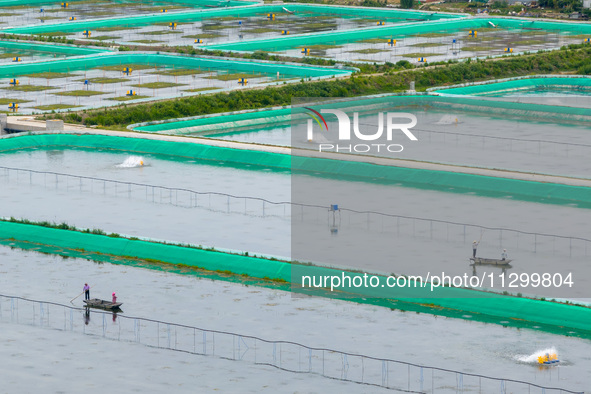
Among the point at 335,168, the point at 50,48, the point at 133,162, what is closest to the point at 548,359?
the point at 335,168

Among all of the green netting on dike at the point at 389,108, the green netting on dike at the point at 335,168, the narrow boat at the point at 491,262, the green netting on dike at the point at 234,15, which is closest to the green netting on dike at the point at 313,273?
the narrow boat at the point at 491,262

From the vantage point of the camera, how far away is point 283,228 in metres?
53.7

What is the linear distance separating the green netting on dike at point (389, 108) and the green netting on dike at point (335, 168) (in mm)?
5005

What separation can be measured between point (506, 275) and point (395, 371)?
10.0 m

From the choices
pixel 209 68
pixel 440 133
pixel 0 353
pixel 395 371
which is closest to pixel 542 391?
pixel 395 371

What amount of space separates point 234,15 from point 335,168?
78403 mm

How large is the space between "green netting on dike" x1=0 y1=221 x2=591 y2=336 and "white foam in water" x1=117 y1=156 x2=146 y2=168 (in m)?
13.5

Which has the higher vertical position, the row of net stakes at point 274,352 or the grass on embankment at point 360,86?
the grass on embankment at point 360,86

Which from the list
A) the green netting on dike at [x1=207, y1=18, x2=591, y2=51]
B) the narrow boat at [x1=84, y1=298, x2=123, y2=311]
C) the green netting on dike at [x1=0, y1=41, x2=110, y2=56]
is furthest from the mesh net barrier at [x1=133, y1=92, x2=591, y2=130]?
the narrow boat at [x1=84, y1=298, x2=123, y2=311]

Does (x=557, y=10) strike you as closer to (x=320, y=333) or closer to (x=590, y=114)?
(x=590, y=114)

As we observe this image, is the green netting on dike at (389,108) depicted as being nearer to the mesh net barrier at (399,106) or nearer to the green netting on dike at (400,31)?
the mesh net barrier at (399,106)

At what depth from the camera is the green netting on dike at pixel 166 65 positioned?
96438 millimetres

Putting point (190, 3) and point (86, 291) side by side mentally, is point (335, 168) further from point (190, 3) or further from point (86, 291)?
point (190, 3)

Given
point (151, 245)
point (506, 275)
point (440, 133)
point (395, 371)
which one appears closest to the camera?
point (395, 371)
